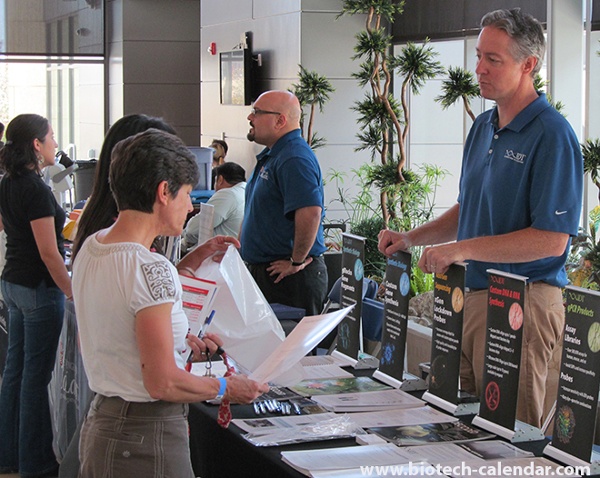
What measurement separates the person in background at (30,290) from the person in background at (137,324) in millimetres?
1852

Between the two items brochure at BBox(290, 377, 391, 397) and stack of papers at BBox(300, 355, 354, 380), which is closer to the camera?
brochure at BBox(290, 377, 391, 397)

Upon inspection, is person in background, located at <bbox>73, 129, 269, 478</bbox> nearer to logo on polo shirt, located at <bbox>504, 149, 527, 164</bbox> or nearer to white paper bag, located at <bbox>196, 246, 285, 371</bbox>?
white paper bag, located at <bbox>196, 246, 285, 371</bbox>

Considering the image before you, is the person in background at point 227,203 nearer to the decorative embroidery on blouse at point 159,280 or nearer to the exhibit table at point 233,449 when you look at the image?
the exhibit table at point 233,449

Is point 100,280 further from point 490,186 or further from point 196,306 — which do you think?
point 490,186

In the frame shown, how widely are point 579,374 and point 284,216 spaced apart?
253 centimetres

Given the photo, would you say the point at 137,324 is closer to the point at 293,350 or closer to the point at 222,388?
the point at 222,388

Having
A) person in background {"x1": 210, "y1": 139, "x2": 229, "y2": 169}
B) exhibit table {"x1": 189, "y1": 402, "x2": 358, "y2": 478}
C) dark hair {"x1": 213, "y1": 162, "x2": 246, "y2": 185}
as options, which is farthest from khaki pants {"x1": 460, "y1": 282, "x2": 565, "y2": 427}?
person in background {"x1": 210, "y1": 139, "x2": 229, "y2": 169}

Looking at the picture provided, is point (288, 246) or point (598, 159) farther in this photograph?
point (598, 159)

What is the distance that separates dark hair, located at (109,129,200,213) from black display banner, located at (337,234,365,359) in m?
0.91

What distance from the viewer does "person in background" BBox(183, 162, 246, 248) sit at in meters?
6.34

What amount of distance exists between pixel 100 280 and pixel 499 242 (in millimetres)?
1060

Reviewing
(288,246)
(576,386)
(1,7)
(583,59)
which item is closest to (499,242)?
(576,386)

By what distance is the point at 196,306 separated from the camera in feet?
8.52

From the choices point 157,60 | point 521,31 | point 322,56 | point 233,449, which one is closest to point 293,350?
point 233,449
